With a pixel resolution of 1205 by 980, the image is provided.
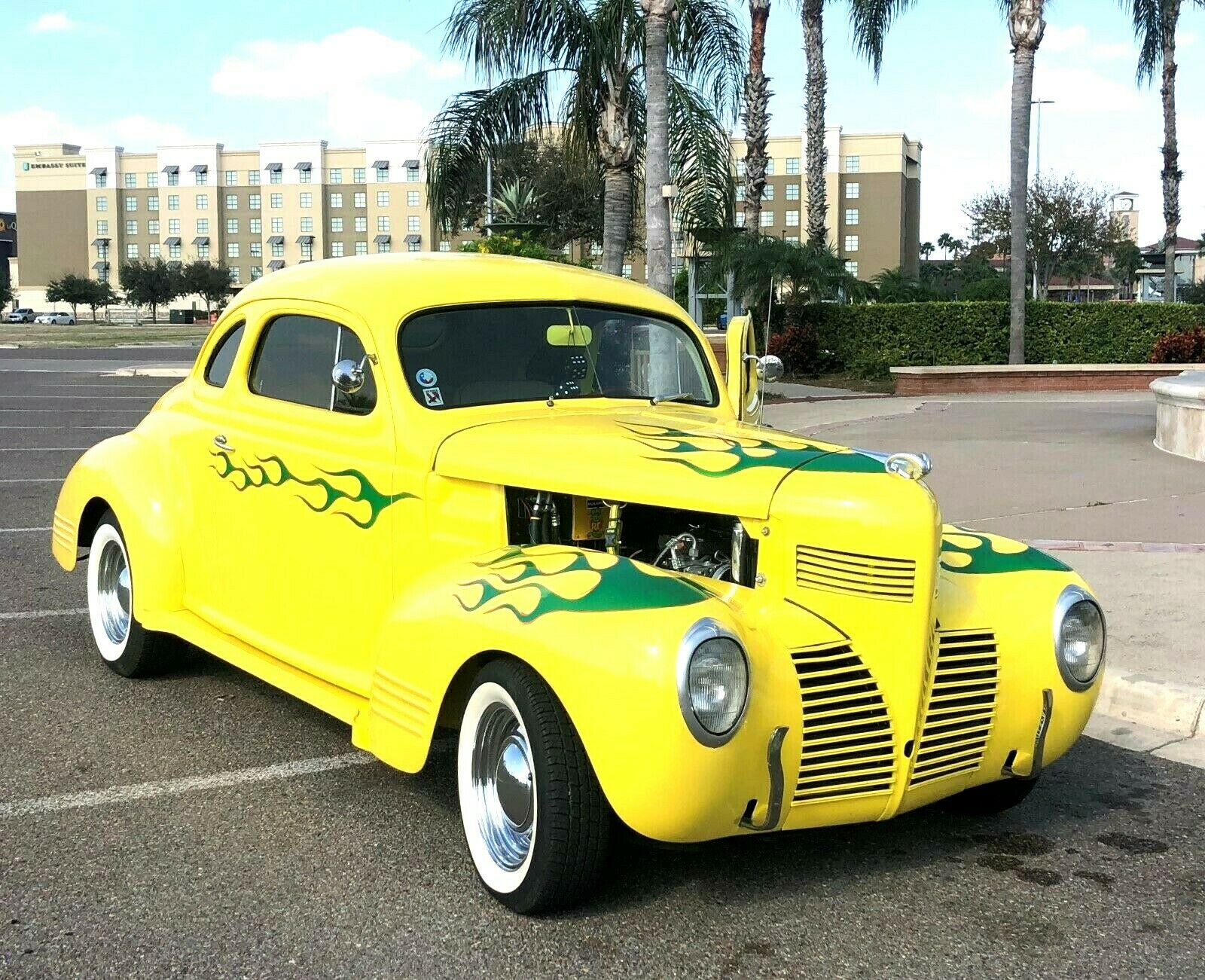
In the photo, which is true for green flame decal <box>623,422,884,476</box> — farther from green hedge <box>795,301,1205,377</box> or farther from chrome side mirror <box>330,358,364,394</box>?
green hedge <box>795,301,1205,377</box>

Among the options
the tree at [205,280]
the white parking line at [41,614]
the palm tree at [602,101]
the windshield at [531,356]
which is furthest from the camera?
the tree at [205,280]

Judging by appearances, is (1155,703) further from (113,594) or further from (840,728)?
(113,594)

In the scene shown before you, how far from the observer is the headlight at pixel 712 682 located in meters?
3.22

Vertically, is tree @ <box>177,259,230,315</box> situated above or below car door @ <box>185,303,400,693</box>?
above

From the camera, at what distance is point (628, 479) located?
152 inches

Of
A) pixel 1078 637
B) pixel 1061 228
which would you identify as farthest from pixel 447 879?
pixel 1061 228

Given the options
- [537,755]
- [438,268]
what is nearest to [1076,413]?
[438,268]

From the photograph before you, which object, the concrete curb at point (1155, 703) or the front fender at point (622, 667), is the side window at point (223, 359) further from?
the concrete curb at point (1155, 703)

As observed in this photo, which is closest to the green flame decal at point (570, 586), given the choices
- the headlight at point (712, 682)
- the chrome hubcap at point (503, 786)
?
the headlight at point (712, 682)

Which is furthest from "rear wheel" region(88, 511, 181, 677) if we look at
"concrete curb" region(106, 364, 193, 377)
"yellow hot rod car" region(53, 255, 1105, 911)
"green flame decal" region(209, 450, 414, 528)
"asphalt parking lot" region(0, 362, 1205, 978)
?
"concrete curb" region(106, 364, 193, 377)

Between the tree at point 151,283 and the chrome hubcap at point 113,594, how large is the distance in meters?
97.9

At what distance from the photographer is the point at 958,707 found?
12.1 ft

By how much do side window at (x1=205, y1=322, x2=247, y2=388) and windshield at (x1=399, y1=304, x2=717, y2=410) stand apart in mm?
1180

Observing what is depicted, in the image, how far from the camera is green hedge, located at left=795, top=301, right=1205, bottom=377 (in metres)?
24.2
